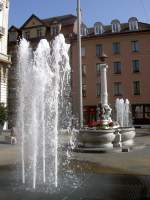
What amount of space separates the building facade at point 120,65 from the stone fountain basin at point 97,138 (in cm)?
3299

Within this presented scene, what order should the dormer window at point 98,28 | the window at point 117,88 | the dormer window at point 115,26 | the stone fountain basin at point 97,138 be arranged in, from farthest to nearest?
the dormer window at point 98,28 < the dormer window at point 115,26 < the window at point 117,88 < the stone fountain basin at point 97,138

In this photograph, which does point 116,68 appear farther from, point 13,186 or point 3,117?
point 13,186

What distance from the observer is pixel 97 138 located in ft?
52.5

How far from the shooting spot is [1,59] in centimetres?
3925

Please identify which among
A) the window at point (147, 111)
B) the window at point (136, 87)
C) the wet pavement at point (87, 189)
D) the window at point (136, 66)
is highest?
the window at point (136, 66)

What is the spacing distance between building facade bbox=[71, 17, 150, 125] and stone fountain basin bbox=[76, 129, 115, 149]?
32991 mm

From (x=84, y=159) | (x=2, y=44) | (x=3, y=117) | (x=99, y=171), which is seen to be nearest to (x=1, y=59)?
(x=2, y=44)

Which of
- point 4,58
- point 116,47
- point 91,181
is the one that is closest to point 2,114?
point 4,58

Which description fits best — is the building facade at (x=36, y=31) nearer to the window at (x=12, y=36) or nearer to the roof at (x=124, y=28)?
the window at (x=12, y=36)

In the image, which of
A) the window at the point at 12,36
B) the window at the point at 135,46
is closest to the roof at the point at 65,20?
the window at the point at 12,36

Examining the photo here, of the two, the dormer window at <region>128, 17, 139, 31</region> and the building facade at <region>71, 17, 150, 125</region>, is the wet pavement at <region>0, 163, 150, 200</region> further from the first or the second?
the dormer window at <region>128, 17, 139, 31</region>

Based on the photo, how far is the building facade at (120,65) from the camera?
49.7 meters

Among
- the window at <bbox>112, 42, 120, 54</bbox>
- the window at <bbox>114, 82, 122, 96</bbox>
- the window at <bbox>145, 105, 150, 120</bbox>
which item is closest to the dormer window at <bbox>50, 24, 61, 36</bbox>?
the window at <bbox>112, 42, 120, 54</bbox>

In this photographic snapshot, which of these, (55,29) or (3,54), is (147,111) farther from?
(3,54)
